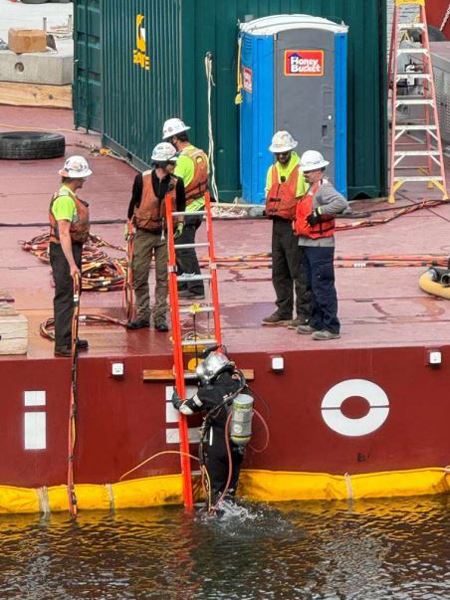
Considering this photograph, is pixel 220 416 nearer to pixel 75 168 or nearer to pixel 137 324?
pixel 137 324

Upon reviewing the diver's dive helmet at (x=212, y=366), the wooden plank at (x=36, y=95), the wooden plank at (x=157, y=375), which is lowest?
the wooden plank at (x=157, y=375)

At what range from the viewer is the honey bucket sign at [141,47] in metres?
22.8

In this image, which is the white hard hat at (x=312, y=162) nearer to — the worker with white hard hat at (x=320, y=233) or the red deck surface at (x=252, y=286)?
the worker with white hard hat at (x=320, y=233)

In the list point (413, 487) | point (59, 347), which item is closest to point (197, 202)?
point (59, 347)

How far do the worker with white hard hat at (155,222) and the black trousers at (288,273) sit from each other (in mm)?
986

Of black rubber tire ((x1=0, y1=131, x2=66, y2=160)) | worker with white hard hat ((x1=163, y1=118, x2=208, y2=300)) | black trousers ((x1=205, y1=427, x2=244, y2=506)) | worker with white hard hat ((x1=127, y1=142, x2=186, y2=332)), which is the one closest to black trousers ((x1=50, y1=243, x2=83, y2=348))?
worker with white hard hat ((x1=127, y1=142, x2=186, y2=332))

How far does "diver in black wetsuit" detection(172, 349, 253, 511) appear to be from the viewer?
45.0 ft

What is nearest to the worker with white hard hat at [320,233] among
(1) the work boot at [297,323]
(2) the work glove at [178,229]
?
(1) the work boot at [297,323]

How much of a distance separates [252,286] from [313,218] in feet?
9.57

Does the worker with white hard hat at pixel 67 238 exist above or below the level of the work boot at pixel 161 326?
above

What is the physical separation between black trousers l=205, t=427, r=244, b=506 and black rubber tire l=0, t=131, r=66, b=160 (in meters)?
12.1

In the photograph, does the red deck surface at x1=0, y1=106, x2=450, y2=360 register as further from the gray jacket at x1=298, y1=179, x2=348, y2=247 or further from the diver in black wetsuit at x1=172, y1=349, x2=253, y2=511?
the gray jacket at x1=298, y1=179, x2=348, y2=247

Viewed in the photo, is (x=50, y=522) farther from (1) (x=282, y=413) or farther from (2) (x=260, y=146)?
(2) (x=260, y=146)

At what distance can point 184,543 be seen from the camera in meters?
13.5
